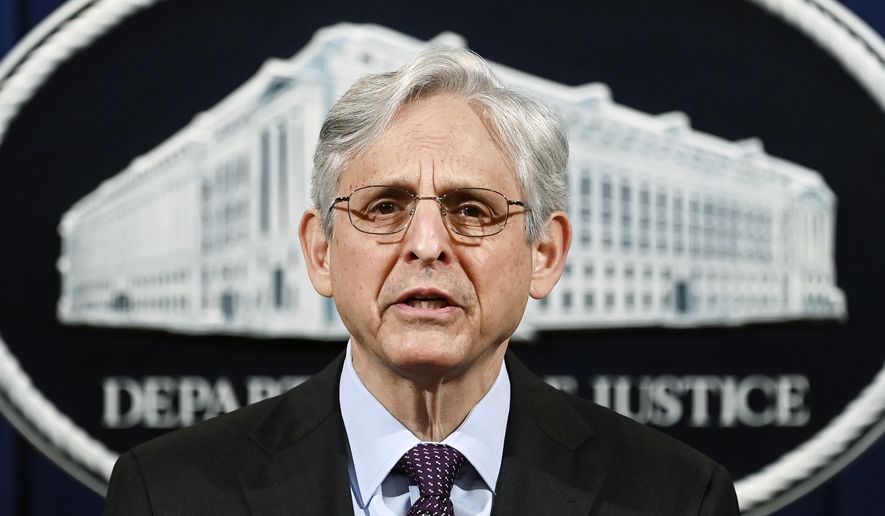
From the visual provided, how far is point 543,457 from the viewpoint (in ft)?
3.92

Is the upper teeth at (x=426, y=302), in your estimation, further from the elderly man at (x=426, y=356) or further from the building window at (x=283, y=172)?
the building window at (x=283, y=172)

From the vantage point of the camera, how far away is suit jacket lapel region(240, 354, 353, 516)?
111 cm

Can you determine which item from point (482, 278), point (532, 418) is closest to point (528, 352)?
point (532, 418)

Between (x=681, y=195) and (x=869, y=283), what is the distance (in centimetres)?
39

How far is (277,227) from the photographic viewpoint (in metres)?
1.83

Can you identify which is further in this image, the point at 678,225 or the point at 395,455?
the point at 678,225

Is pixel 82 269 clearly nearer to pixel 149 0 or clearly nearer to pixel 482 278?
pixel 149 0

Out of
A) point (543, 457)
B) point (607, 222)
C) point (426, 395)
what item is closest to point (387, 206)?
point (426, 395)

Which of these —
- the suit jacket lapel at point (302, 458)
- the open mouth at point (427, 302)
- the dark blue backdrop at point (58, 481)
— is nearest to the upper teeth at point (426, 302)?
the open mouth at point (427, 302)

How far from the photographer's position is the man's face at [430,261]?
1.05 metres

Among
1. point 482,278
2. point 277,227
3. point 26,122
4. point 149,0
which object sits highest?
point 149,0

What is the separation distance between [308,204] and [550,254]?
2.34 feet

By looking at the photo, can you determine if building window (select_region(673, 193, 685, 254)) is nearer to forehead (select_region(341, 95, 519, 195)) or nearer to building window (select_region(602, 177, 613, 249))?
building window (select_region(602, 177, 613, 249))

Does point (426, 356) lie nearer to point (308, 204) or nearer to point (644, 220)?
point (308, 204)
